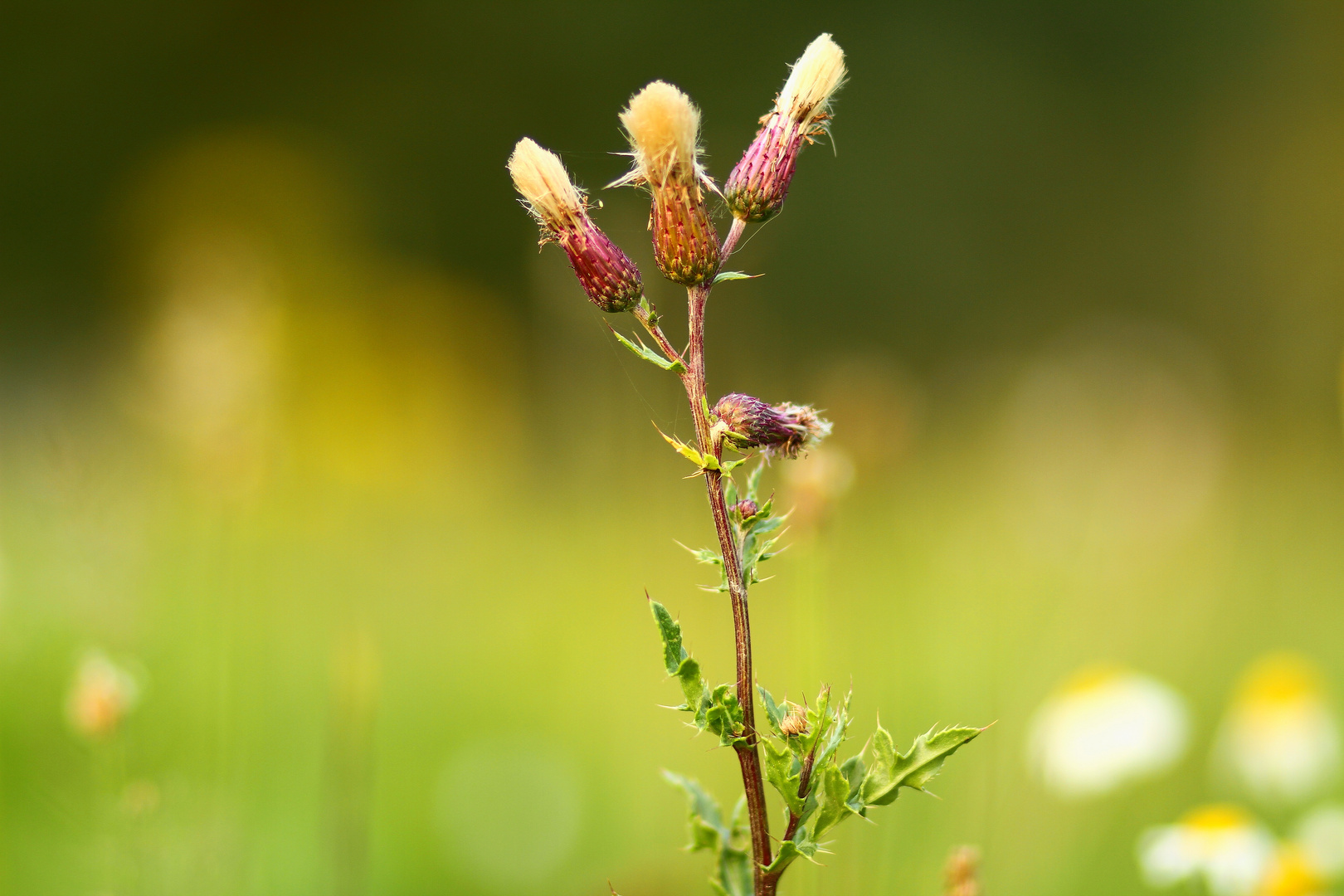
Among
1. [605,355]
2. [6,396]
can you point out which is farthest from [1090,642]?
[6,396]

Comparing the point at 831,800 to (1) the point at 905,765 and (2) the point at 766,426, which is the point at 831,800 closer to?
(1) the point at 905,765

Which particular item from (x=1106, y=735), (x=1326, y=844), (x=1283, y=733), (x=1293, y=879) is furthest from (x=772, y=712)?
(x=1283, y=733)

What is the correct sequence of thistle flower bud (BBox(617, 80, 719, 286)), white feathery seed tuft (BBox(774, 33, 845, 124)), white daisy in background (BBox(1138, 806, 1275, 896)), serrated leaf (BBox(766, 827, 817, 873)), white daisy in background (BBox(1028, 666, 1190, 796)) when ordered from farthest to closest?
white daisy in background (BBox(1028, 666, 1190, 796)) → white daisy in background (BBox(1138, 806, 1275, 896)) → white feathery seed tuft (BBox(774, 33, 845, 124)) → thistle flower bud (BBox(617, 80, 719, 286)) → serrated leaf (BBox(766, 827, 817, 873))

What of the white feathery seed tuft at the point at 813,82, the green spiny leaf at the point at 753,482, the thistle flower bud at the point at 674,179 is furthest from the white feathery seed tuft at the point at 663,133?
the green spiny leaf at the point at 753,482

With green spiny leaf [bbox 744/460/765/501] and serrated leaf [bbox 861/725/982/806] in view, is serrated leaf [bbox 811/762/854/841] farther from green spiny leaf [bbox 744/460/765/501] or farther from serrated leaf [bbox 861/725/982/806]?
green spiny leaf [bbox 744/460/765/501]

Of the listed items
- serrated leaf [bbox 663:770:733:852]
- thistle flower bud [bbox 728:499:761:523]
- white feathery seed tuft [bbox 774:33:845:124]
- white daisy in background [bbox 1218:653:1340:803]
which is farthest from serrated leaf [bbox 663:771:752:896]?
white daisy in background [bbox 1218:653:1340:803]

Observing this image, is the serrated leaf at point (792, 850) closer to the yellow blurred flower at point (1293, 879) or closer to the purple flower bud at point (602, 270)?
the purple flower bud at point (602, 270)

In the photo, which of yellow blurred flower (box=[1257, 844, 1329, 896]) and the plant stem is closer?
the plant stem
